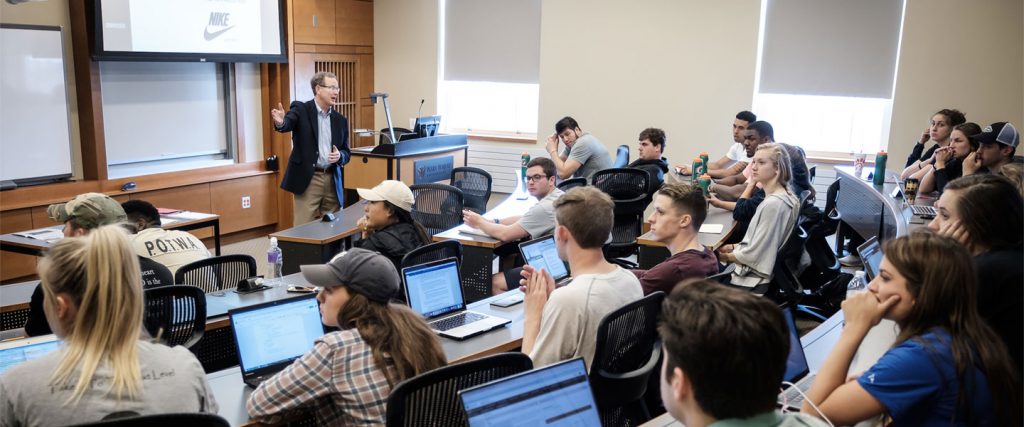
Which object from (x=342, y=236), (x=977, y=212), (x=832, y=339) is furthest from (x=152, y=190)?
(x=977, y=212)

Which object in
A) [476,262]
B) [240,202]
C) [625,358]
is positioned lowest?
[240,202]

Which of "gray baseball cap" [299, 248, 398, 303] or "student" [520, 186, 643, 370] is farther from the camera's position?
"student" [520, 186, 643, 370]

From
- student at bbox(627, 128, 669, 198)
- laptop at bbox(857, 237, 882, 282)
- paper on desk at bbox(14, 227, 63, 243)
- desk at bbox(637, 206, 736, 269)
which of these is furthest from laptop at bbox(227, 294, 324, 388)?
student at bbox(627, 128, 669, 198)

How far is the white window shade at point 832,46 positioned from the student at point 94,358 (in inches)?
296

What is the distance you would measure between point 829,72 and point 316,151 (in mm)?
5137

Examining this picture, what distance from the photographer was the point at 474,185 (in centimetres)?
680

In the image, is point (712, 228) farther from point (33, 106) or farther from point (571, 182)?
point (33, 106)

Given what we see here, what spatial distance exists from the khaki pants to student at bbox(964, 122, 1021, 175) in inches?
189

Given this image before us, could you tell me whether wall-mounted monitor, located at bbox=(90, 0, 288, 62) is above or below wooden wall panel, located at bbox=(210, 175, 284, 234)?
above

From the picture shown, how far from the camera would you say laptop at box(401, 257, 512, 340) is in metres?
3.32

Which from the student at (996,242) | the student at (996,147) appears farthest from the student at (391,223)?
the student at (996,147)

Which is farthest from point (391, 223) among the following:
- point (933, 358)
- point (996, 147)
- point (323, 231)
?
point (996, 147)

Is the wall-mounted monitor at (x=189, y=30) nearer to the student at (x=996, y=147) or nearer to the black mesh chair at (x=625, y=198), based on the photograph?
the black mesh chair at (x=625, y=198)

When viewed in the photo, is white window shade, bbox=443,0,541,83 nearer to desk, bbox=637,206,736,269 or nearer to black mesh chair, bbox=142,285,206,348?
desk, bbox=637,206,736,269
